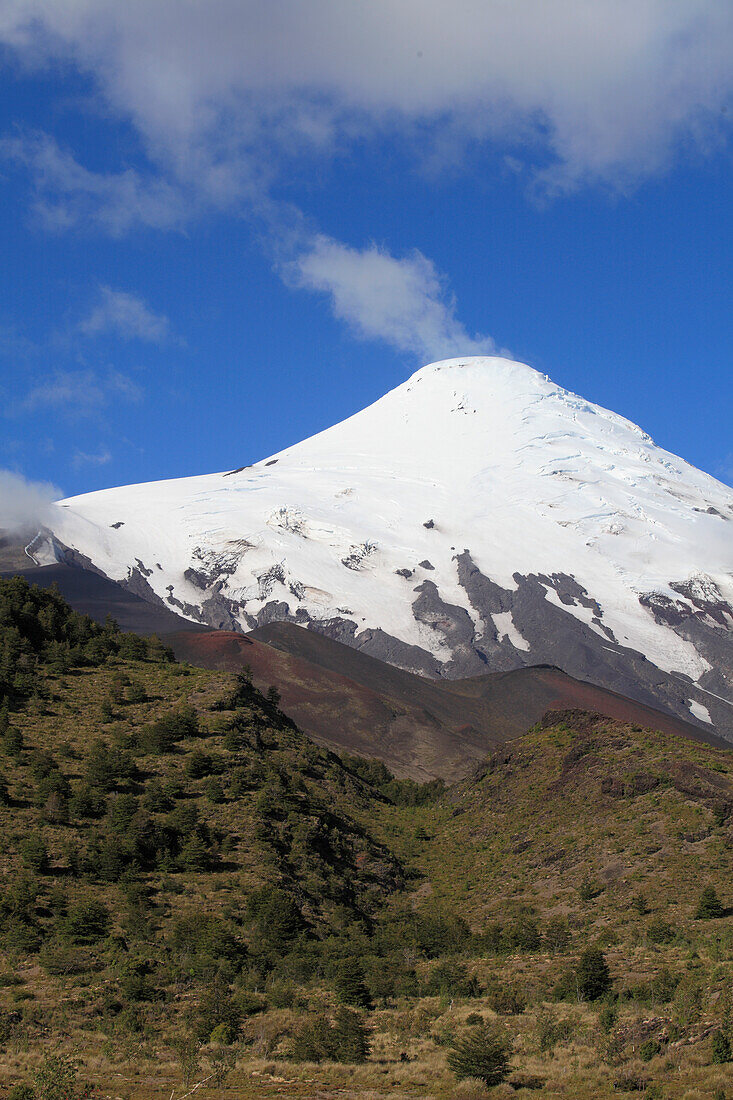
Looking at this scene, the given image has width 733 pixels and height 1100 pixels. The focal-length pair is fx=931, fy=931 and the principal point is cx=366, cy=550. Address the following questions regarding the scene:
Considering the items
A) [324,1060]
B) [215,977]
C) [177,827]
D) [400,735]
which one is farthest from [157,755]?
[400,735]

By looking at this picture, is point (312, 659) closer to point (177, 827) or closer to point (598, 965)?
point (177, 827)

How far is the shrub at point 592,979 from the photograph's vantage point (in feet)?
90.2

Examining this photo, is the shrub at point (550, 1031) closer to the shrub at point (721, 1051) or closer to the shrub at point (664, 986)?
the shrub at point (664, 986)

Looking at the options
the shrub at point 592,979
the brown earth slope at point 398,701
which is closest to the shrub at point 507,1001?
the shrub at point 592,979

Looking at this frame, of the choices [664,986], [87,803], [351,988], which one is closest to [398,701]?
[87,803]

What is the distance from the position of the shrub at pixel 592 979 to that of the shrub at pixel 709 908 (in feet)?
24.4

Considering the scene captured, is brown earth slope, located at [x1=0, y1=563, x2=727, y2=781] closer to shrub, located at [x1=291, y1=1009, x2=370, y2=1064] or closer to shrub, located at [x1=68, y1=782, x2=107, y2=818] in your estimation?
shrub, located at [x1=68, y1=782, x2=107, y2=818]

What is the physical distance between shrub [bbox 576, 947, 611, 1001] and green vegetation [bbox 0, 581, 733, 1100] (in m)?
0.07

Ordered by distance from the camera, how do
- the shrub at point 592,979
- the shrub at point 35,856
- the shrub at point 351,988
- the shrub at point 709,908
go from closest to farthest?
the shrub at point 592,979
the shrub at point 351,988
the shrub at point 709,908
the shrub at point 35,856

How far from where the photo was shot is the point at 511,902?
139 ft

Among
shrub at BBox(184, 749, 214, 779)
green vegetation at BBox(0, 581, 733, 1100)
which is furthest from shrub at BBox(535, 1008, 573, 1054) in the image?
shrub at BBox(184, 749, 214, 779)

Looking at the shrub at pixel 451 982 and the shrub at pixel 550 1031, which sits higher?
the shrub at pixel 550 1031

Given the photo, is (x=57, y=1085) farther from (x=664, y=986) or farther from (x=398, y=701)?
(x=398, y=701)

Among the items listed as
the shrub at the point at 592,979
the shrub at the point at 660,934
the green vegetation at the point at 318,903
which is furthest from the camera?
the shrub at the point at 660,934
